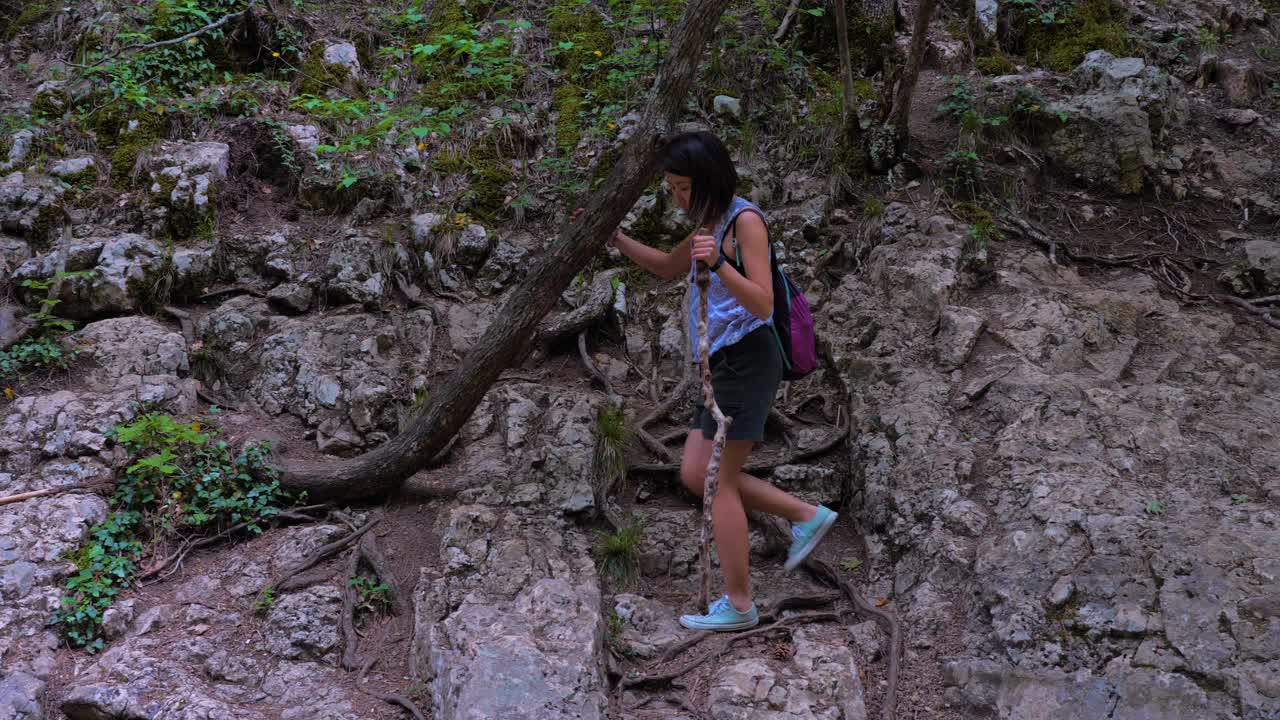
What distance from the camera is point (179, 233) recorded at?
5.87 meters

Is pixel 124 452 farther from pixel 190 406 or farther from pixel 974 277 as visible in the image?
pixel 974 277

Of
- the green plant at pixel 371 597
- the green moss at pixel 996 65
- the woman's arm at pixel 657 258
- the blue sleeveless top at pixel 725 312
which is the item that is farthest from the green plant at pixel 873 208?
the green plant at pixel 371 597

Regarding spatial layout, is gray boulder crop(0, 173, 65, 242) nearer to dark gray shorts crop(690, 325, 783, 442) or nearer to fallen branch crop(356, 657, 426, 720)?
fallen branch crop(356, 657, 426, 720)

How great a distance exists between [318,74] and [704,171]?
18.3ft

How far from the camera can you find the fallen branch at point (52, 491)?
13.3 ft

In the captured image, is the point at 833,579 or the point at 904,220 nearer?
the point at 833,579

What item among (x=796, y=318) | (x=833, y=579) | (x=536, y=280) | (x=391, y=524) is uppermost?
(x=796, y=318)

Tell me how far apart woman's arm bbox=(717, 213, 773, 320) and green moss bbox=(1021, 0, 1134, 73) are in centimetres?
557

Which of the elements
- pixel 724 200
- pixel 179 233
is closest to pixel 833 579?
pixel 724 200

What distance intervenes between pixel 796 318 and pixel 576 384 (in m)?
2.51

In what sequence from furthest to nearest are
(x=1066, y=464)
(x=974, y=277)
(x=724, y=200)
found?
(x=974, y=277) < (x=1066, y=464) < (x=724, y=200)

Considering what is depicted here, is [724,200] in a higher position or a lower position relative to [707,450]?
higher

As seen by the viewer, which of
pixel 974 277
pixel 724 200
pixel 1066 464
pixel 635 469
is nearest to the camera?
pixel 724 200

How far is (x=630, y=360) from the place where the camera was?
5.72m
